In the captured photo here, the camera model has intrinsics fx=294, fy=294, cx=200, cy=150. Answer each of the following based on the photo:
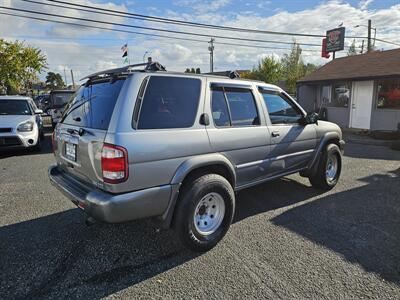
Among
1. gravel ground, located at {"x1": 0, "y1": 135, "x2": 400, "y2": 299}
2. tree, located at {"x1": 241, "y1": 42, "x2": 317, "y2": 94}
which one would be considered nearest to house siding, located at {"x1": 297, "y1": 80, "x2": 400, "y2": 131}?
gravel ground, located at {"x1": 0, "y1": 135, "x2": 400, "y2": 299}

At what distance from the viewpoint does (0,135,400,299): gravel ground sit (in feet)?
8.62

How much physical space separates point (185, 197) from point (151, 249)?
0.79 metres

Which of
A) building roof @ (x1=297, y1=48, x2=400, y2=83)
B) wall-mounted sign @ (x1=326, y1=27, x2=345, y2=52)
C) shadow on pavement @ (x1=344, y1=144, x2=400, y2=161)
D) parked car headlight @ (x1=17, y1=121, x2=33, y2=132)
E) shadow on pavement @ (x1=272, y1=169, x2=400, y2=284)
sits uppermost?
wall-mounted sign @ (x1=326, y1=27, x2=345, y2=52)

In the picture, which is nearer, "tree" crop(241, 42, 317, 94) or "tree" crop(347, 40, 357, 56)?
"tree" crop(241, 42, 317, 94)

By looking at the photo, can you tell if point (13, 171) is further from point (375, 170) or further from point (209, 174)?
Result: point (375, 170)

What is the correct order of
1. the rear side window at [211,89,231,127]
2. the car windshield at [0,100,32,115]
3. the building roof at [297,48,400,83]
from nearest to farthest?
1. the rear side window at [211,89,231,127]
2. the car windshield at [0,100,32,115]
3. the building roof at [297,48,400,83]

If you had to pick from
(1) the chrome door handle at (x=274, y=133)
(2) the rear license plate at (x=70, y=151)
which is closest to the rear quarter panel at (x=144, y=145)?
(2) the rear license plate at (x=70, y=151)

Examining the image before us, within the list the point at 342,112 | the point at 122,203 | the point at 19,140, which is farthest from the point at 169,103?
the point at 342,112

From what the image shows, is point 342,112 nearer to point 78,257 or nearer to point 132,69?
point 132,69

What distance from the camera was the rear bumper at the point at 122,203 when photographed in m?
2.60

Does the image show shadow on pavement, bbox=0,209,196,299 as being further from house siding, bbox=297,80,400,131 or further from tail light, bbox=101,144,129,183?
house siding, bbox=297,80,400,131

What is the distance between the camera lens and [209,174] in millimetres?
3305

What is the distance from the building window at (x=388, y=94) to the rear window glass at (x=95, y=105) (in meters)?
13.3

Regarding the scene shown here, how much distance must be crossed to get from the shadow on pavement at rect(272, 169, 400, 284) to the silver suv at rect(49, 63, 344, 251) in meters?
0.83
